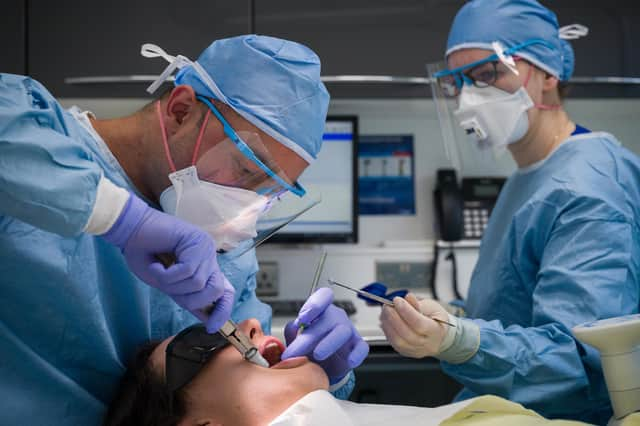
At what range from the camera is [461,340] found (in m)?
1.25

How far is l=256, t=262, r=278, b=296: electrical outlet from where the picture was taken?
2736 mm

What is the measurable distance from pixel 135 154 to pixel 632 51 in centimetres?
228

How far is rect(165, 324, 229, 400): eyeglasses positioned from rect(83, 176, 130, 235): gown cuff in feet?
1.10

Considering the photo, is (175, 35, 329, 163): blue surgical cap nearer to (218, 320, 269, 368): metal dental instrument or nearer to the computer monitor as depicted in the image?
(218, 320, 269, 368): metal dental instrument

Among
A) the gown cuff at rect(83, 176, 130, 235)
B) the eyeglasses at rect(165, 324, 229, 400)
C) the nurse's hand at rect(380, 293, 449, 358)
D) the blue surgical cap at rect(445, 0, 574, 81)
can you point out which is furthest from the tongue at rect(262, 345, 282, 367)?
the blue surgical cap at rect(445, 0, 574, 81)

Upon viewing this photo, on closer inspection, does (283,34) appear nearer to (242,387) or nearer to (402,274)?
(402,274)

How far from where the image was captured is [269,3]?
249 cm

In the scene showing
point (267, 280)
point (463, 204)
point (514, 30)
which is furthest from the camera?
point (463, 204)

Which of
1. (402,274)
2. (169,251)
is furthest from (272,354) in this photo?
(402,274)

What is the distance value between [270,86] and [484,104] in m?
0.74

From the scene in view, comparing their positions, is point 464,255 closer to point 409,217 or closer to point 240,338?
point 409,217

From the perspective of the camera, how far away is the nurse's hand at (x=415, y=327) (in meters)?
1.25

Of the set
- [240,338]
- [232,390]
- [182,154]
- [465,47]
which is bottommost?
[232,390]

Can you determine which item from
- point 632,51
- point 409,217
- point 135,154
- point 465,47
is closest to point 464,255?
point 409,217
